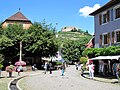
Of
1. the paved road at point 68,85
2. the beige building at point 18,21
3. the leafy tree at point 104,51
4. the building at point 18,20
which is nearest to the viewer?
the paved road at point 68,85

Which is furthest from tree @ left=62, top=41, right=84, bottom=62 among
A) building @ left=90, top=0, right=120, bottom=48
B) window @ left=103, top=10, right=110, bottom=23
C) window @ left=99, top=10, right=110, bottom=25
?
window @ left=103, top=10, right=110, bottom=23

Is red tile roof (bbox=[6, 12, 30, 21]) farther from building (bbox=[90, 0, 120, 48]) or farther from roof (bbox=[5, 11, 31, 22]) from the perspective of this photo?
building (bbox=[90, 0, 120, 48])

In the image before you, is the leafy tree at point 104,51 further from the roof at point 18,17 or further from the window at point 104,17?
the roof at point 18,17

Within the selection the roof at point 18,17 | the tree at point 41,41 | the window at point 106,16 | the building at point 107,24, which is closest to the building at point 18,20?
the roof at point 18,17

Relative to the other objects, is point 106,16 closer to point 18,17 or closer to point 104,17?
point 104,17

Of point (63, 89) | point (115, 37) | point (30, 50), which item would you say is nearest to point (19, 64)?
point (30, 50)

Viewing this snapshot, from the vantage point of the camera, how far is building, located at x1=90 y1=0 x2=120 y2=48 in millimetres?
33875

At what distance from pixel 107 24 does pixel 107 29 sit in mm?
619

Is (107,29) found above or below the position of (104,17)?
below

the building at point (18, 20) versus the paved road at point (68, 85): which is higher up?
the building at point (18, 20)

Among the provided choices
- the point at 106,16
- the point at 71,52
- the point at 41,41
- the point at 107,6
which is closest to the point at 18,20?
the point at 41,41

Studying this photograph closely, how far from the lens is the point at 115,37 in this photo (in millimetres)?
34031

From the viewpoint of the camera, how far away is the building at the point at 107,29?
111ft

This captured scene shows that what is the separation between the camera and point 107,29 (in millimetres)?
36219
